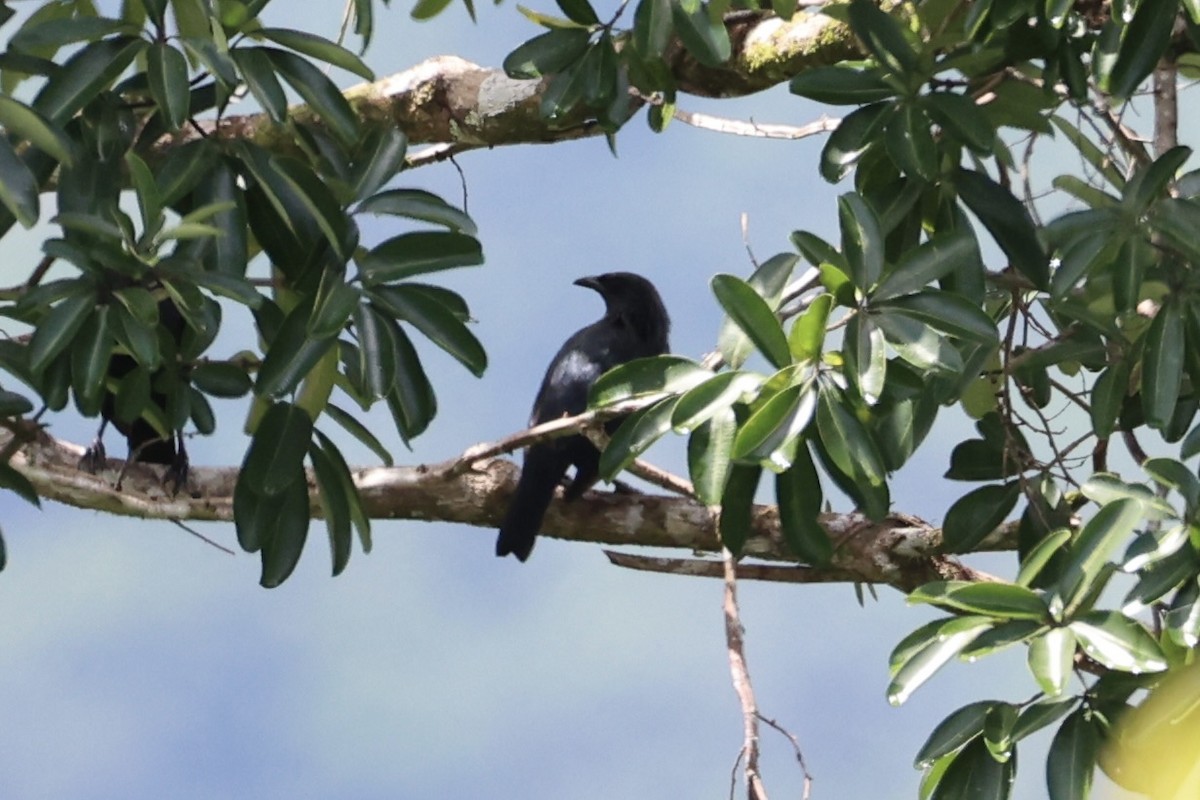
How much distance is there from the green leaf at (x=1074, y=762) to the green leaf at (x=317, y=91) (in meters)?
2.07

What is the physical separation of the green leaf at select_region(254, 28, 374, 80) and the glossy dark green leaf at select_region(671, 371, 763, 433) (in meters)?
1.11

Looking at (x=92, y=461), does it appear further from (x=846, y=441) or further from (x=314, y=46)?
(x=846, y=441)

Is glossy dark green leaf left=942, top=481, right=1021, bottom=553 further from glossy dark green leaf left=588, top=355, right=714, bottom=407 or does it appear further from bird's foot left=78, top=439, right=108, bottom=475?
bird's foot left=78, top=439, right=108, bottom=475

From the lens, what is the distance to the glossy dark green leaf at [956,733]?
309cm

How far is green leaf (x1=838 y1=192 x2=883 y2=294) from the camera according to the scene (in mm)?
3006

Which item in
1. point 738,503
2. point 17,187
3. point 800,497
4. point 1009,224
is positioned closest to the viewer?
point 17,187

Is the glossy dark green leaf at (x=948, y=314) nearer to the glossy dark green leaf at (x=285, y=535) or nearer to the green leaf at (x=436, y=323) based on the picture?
the green leaf at (x=436, y=323)

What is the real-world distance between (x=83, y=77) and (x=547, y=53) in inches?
50.0

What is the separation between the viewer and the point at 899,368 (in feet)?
9.77

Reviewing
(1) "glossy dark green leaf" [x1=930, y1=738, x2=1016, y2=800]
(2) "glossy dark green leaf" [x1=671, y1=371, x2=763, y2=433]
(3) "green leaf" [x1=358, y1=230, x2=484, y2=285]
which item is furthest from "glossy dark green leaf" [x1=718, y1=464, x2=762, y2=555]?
(3) "green leaf" [x1=358, y1=230, x2=484, y2=285]

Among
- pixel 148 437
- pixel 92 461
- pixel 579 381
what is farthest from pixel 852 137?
pixel 148 437

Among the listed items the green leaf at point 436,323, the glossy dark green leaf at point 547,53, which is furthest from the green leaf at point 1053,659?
the glossy dark green leaf at point 547,53

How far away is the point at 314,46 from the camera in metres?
3.38

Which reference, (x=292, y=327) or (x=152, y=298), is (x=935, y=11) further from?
(x=152, y=298)
